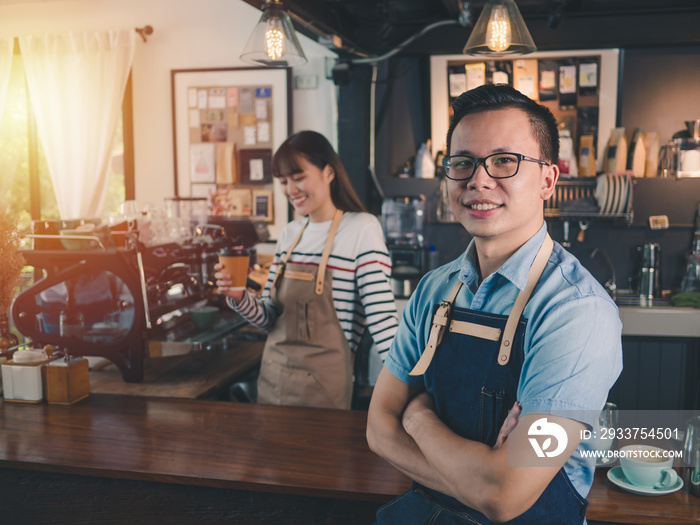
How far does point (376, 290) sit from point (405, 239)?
221cm

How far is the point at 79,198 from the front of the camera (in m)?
5.36

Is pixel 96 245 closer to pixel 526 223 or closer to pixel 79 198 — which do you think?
pixel 526 223

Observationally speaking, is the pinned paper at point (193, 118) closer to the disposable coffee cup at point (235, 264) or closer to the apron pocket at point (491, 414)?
the disposable coffee cup at point (235, 264)

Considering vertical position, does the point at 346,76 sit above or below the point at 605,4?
below

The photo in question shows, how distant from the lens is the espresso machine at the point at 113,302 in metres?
2.44

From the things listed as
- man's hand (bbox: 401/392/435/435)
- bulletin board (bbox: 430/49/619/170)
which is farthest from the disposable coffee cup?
bulletin board (bbox: 430/49/619/170)

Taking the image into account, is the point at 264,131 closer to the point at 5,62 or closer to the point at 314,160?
the point at 5,62

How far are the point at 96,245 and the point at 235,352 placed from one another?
88cm

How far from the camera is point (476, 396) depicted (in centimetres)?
126

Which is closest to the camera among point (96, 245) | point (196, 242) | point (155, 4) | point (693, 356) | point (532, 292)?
point (532, 292)

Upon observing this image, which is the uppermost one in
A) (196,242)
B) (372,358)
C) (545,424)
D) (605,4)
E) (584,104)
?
(605,4)

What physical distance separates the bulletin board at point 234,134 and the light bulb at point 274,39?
2466mm

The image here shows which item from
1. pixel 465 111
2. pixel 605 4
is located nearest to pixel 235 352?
Answer: pixel 465 111

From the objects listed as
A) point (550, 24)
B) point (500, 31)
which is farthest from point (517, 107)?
point (550, 24)
